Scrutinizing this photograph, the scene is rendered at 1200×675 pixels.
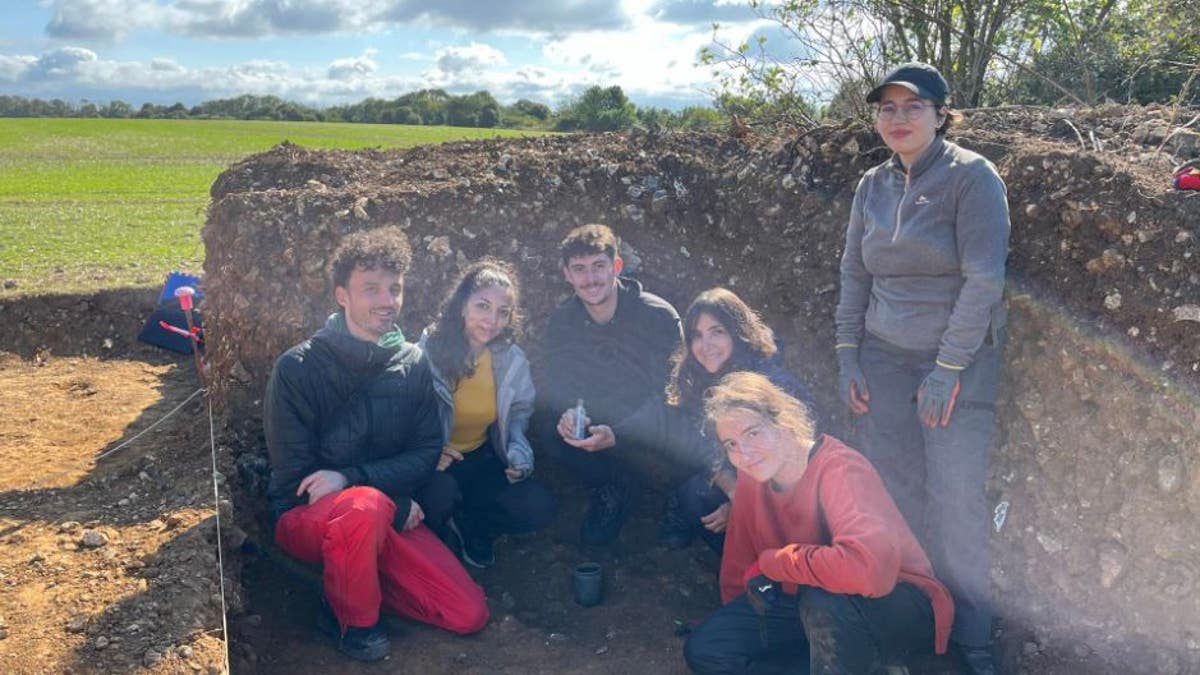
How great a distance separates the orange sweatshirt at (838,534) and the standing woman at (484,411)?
1460 millimetres

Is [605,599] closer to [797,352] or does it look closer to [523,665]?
[523,665]

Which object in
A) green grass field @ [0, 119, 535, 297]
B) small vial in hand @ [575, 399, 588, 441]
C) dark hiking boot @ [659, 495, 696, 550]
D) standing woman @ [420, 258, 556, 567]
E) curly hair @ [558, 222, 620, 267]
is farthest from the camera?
green grass field @ [0, 119, 535, 297]

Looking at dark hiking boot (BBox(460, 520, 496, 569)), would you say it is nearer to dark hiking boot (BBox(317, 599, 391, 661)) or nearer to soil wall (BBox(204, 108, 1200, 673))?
dark hiking boot (BBox(317, 599, 391, 661))

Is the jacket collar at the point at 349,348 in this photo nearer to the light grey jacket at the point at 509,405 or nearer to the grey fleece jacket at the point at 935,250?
the light grey jacket at the point at 509,405

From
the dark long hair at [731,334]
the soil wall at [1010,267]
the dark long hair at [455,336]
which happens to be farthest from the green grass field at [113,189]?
the dark long hair at [731,334]

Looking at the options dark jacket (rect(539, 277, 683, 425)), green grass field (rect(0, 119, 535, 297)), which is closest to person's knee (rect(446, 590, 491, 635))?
dark jacket (rect(539, 277, 683, 425))

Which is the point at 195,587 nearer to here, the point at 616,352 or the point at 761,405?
the point at 616,352

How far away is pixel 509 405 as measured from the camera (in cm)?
499

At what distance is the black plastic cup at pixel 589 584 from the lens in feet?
16.3

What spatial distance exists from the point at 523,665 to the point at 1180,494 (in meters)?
3.08

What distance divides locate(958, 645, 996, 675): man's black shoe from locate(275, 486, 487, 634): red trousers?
234cm

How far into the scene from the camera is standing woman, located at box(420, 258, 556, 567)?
4.80 meters

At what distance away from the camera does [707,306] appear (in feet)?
14.8

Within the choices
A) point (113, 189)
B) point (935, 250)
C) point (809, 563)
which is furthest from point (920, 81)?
point (113, 189)
